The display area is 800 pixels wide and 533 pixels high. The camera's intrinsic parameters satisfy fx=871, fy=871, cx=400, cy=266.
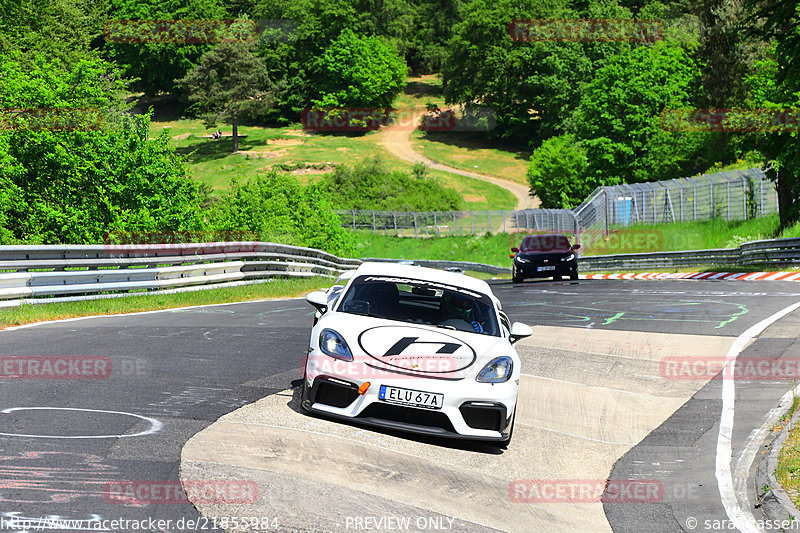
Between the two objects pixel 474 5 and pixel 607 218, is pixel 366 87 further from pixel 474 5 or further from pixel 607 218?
pixel 607 218

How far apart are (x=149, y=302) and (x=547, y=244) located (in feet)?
47.9

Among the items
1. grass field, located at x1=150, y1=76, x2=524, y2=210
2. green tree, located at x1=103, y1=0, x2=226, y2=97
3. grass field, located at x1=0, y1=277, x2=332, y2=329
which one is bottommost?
grass field, located at x1=150, y1=76, x2=524, y2=210

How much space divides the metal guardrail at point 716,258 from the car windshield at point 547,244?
7774 mm

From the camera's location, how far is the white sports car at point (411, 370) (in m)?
7.12

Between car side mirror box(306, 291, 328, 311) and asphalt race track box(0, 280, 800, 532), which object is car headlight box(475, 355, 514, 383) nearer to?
asphalt race track box(0, 280, 800, 532)

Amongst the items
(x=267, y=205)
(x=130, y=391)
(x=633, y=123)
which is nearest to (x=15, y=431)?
(x=130, y=391)

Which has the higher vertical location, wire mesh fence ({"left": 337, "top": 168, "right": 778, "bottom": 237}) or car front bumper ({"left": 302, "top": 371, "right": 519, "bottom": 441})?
car front bumper ({"left": 302, "top": 371, "right": 519, "bottom": 441})

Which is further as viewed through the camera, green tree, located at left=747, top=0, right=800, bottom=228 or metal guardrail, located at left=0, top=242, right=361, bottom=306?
green tree, located at left=747, top=0, right=800, bottom=228

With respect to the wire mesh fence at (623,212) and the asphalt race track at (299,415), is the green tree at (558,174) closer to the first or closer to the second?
the wire mesh fence at (623,212)

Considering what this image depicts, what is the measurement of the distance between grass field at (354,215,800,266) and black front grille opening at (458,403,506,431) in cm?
3177

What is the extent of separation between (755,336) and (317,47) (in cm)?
11548

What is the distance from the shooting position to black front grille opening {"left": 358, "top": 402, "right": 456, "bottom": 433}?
711 cm

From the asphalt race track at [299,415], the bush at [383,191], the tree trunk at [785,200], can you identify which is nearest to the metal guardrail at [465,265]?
the tree trunk at [785,200]

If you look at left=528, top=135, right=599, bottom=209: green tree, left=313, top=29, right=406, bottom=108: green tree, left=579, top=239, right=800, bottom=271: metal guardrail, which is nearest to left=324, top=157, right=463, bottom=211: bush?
left=528, top=135, right=599, bottom=209: green tree
